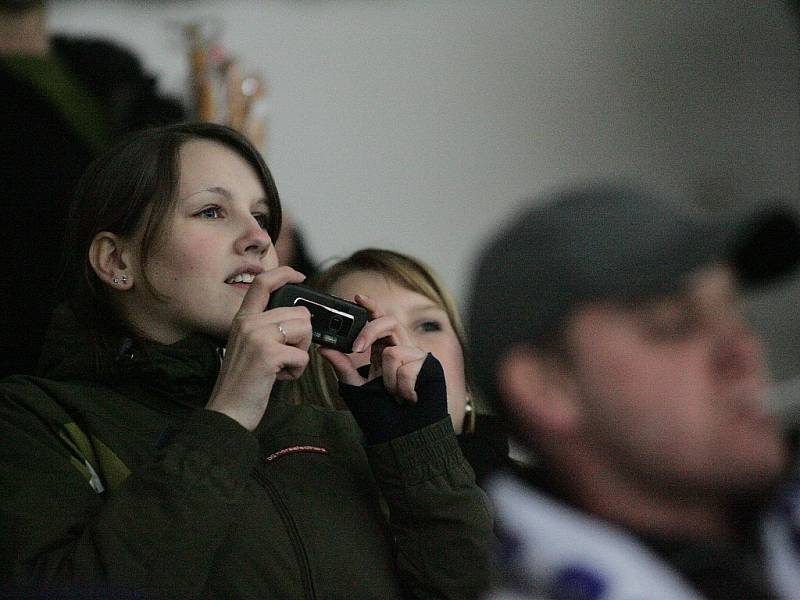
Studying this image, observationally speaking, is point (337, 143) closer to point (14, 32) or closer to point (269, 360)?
point (14, 32)

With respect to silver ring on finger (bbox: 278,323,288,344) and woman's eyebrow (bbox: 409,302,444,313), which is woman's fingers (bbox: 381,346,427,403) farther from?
woman's eyebrow (bbox: 409,302,444,313)

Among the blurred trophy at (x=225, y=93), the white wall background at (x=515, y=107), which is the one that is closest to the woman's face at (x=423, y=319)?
the blurred trophy at (x=225, y=93)

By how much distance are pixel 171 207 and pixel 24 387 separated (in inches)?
10.8

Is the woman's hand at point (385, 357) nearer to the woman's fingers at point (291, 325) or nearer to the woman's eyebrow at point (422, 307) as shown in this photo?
the woman's fingers at point (291, 325)

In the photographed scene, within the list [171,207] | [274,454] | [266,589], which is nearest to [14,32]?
[171,207]

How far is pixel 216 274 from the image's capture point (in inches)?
55.7

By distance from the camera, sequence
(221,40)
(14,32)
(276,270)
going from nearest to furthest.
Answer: (276,270) → (14,32) → (221,40)

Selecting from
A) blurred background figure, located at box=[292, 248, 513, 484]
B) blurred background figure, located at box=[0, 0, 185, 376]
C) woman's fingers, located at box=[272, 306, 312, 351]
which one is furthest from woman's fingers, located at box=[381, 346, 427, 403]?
blurred background figure, located at box=[0, 0, 185, 376]

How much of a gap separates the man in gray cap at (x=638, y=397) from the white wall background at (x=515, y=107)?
253 cm

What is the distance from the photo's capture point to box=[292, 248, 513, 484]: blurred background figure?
1.69 meters

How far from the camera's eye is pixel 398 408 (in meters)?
1.38

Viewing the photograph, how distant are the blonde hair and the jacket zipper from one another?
1.22 feet

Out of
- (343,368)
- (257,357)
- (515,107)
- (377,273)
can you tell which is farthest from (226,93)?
Answer: (515,107)

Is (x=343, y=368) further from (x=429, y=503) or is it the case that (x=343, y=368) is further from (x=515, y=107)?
(x=515, y=107)
